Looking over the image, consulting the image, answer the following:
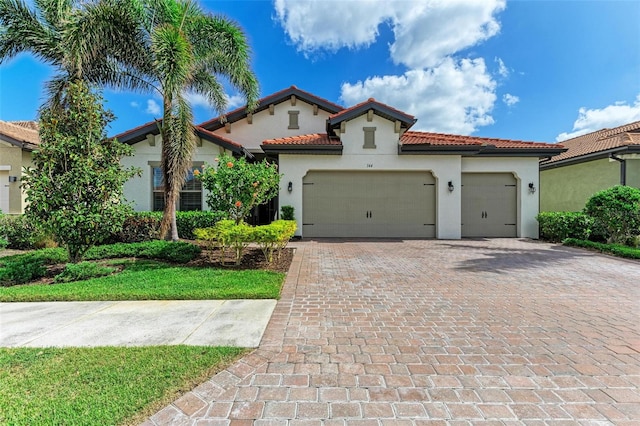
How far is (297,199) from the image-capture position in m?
12.0

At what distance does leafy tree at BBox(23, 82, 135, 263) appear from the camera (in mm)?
6211

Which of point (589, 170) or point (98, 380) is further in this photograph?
point (589, 170)

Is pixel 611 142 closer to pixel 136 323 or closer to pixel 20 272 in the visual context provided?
pixel 136 323

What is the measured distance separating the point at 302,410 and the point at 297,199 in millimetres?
10083

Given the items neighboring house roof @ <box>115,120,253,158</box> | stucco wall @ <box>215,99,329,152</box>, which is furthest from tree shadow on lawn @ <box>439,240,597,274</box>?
neighboring house roof @ <box>115,120,253,158</box>

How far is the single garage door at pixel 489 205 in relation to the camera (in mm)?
12609

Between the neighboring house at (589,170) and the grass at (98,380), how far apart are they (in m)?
16.1

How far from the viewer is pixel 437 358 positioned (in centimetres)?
285

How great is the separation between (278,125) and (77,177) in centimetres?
1047

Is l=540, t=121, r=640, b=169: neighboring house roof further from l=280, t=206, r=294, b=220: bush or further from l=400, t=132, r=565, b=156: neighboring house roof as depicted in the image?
l=280, t=206, r=294, b=220: bush

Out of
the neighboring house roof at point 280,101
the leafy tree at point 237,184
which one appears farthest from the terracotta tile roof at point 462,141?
the leafy tree at point 237,184

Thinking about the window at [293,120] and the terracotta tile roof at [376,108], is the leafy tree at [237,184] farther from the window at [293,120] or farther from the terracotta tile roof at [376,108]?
the window at [293,120]

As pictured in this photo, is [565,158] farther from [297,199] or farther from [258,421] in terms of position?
[258,421]

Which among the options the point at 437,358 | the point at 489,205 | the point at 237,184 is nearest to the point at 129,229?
the point at 237,184
